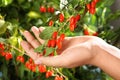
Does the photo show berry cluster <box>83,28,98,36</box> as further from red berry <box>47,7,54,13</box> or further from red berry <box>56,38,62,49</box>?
red berry <box>56,38,62,49</box>

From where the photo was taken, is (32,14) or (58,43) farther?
(32,14)

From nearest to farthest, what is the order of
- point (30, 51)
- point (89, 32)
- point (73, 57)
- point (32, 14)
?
point (73, 57) → point (30, 51) → point (89, 32) → point (32, 14)

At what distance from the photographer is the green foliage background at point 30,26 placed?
49.0 inches

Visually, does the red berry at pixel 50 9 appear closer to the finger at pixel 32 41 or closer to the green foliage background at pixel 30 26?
the green foliage background at pixel 30 26

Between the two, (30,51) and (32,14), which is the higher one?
(32,14)

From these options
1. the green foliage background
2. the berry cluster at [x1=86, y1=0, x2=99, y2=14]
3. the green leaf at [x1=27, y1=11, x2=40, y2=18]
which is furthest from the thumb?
the green leaf at [x1=27, y1=11, x2=40, y2=18]

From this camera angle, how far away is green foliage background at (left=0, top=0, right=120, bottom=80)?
4.08 ft

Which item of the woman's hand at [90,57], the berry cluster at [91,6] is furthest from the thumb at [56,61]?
the berry cluster at [91,6]

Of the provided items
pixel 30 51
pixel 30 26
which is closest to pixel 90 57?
pixel 30 51

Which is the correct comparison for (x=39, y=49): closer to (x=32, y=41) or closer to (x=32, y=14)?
(x=32, y=41)

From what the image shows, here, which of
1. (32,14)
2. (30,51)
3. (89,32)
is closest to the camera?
(30,51)

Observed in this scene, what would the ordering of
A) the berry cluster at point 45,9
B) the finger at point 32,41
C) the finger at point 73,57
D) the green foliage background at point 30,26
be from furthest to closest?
the berry cluster at point 45,9
the green foliage background at point 30,26
the finger at point 32,41
the finger at point 73,57

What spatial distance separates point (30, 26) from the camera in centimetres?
147

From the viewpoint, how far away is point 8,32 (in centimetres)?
126
